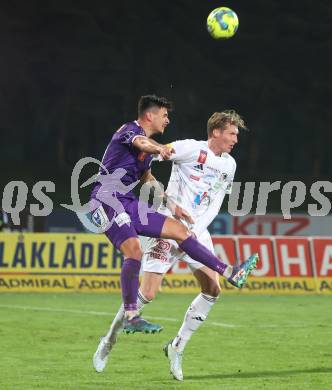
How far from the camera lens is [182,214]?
1023 centimetres

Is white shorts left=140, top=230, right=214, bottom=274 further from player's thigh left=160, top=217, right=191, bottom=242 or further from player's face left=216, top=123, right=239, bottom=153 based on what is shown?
player's face left=216, top=123, right=239, bottom=153

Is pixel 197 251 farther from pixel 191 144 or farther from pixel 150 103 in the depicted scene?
pixel 150 103

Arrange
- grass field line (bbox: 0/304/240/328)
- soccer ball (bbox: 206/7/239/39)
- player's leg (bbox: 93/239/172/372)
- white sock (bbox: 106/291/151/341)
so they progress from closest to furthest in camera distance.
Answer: white sock (bbox: 106/291/151/341)
player's leg (bbox: 93/239/172/372)
soccer ball (bbox: 206/7/239/39)
grass field line (bbox: 0/304/240/328)

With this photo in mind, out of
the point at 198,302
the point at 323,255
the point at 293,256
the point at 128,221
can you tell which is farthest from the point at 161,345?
the point at 323,255

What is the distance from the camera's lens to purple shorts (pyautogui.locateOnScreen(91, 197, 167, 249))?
32.5 ft

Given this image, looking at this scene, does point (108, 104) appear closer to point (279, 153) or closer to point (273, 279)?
point (279, 153)

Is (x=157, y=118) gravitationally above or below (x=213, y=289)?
above

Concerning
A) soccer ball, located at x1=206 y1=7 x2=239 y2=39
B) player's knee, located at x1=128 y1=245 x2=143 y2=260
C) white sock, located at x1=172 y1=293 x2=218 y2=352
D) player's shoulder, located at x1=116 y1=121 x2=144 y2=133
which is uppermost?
soccer ball, located at x1=206 y1=7 x2=239 y2=39

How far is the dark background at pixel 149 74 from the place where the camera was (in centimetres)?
4591

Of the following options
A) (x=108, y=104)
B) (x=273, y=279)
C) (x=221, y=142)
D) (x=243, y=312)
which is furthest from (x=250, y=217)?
(x=221, y=142)

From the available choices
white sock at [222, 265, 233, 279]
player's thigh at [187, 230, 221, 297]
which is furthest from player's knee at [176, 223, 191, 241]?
player's thigh at [187, 230, 221, 297]

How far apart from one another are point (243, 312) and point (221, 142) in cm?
805

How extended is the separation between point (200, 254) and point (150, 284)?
0.97m

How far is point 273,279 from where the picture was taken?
909 inches
